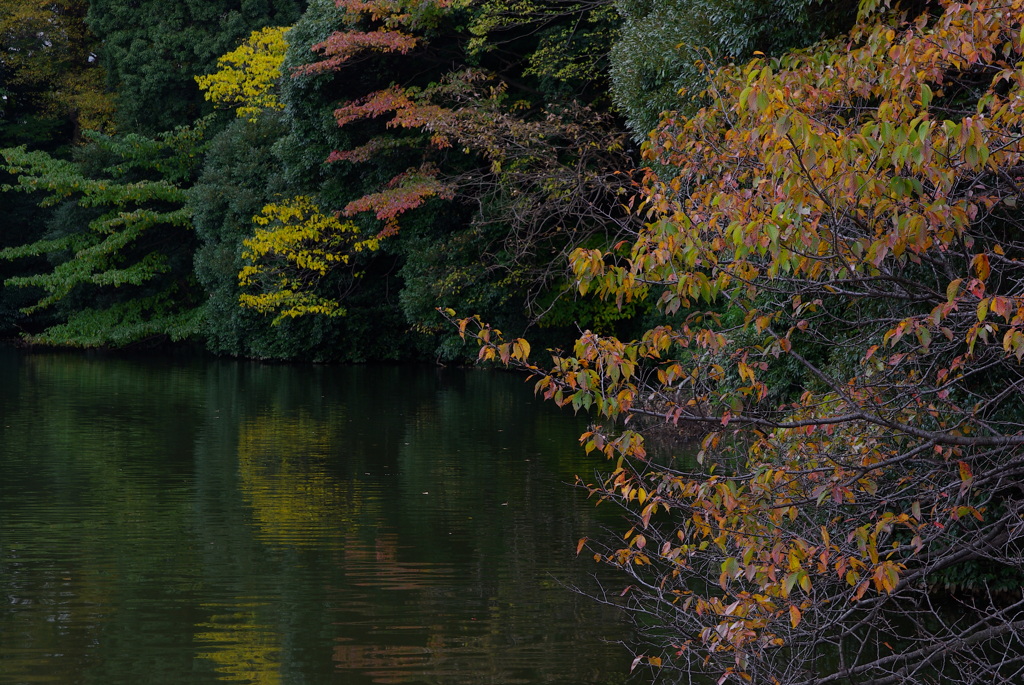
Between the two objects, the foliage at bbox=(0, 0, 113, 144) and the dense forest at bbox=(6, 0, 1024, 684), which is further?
the foliage at bbox=(0, 0, 113, 144)

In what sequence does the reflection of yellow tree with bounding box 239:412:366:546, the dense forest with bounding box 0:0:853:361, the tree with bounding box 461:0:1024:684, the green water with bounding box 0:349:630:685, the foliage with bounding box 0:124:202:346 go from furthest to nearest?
the foliage with bounding box 0:124:202:346
the dense forest with bounding box 0:0:853:361
the reflection of yellow tree with bounding box 239:412:366:546
the green water with bounding box 0:349:630:685
the tree with bounding box 461:0:1024:684

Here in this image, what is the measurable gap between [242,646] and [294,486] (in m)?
4.57

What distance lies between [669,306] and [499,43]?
16130 mm

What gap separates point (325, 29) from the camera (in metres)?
20.9

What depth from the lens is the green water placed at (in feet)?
19.4

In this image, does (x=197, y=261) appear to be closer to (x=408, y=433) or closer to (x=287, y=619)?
(x=408, y=433)

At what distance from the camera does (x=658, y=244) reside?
4289mm

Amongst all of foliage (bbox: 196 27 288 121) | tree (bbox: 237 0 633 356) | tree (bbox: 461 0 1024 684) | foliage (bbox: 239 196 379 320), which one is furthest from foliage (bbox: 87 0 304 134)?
tree (bbox: 461 0 1024 684)

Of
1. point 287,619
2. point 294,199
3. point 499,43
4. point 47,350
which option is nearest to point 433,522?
point 287,619

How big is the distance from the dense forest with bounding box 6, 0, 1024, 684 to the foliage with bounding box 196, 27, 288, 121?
0.11 meters

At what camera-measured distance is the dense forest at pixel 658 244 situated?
4.10 m

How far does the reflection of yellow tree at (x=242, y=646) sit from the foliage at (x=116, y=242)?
2348cm

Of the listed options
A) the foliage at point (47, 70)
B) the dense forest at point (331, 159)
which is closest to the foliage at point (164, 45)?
the dense forest at point (331, 159)

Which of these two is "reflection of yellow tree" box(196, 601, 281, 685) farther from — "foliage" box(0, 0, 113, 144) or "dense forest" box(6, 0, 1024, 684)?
"foliage" box(0, 0, 113, 144)
